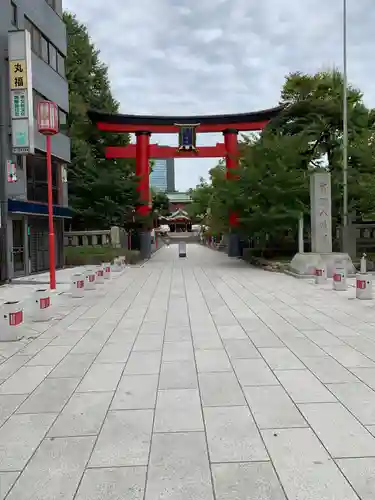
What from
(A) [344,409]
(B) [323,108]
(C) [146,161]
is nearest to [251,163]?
(B) [323,108]

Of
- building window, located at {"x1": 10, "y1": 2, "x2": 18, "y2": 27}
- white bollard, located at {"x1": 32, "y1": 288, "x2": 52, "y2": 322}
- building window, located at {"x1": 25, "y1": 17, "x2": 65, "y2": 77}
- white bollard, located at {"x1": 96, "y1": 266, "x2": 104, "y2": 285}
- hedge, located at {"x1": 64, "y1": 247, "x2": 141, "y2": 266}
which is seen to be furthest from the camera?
hedge, located at {"x1": 64, "y1": 247, "x2": 141, "y2": 266}

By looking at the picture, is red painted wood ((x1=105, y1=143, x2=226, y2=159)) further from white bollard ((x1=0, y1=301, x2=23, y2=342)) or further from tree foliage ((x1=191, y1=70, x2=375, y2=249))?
white bollard ((x1=0, y1=301, x2=23, y2=342))

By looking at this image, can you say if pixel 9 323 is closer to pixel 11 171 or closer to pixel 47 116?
pixel 47 116

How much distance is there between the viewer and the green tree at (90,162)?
27031mm

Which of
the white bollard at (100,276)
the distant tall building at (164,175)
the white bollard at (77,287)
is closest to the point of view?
the white bollard at (77,287)

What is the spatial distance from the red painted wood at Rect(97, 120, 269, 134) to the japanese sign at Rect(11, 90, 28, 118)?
1299 centimetres

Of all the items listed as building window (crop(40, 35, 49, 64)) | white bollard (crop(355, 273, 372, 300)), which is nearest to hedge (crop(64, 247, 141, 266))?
building window (crop(40, 35, 49, 64))

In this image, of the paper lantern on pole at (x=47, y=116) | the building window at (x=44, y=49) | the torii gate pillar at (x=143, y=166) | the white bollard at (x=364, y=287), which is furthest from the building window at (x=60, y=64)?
the white bollard at (x=364, y=287)

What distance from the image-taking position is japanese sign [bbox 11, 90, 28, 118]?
52.6ft

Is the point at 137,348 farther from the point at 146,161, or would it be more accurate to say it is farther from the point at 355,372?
the point at 146,161

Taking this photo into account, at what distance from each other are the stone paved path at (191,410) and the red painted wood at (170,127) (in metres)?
22.0

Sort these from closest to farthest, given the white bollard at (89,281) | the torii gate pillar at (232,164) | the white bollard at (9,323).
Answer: the white bollard at (9,323)
the white bollard at (89,281)
the torii gate pillar at (232,164)

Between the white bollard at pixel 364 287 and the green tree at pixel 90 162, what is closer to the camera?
the white bollard at pixel 364 287

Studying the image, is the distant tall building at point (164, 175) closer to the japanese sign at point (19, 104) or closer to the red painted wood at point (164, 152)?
→ the red painted wood at point (164, 152)
